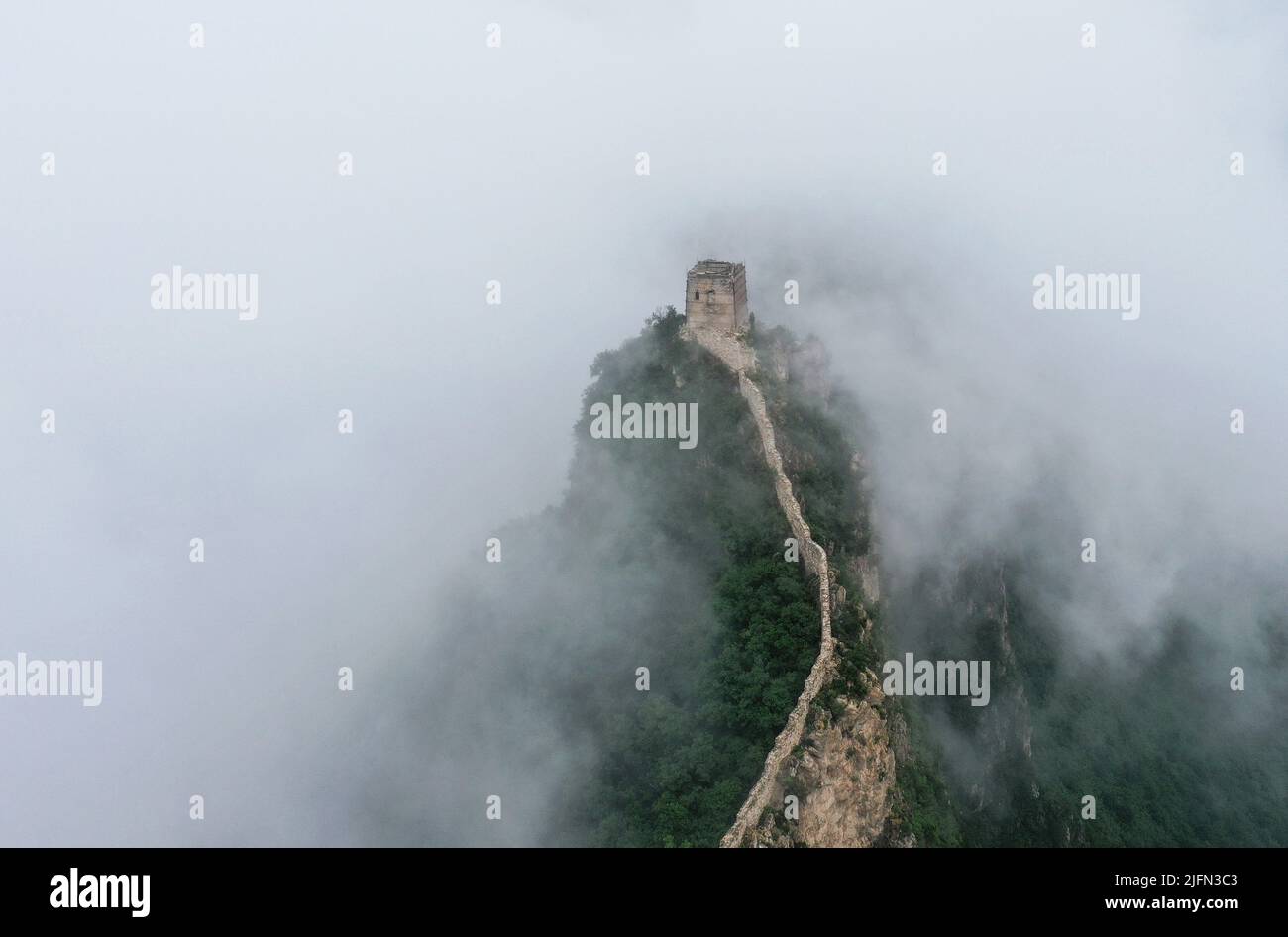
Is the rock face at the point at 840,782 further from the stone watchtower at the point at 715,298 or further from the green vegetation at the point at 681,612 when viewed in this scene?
the stone watchtower at the point at 715,298

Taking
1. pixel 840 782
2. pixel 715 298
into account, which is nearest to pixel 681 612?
pixel 840 782

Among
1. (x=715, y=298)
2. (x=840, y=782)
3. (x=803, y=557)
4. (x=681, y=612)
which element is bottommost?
(x=840, y=782)

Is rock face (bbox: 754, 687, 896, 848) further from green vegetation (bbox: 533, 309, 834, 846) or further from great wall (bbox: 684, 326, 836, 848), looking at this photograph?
green vegetation (bbox: 533, 309, 834, 846)

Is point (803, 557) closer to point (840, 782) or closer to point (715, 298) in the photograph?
point (840, 782)

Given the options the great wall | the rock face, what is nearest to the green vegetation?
the great wall

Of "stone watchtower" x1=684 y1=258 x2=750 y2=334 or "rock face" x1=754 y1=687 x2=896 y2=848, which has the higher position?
"stone watchtower" x1=684 y1=258 x2=750 y2=334

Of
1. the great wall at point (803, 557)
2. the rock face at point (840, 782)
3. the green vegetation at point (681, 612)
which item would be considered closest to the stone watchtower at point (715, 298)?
the great wall at point (803, 557)

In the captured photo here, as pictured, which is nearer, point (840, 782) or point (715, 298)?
point (840, 782)

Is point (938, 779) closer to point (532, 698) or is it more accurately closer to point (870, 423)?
point (532, 698)

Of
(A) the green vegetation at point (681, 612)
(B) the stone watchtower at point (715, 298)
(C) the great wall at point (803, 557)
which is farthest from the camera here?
(B) the stone watchtower at point (715, 298)
